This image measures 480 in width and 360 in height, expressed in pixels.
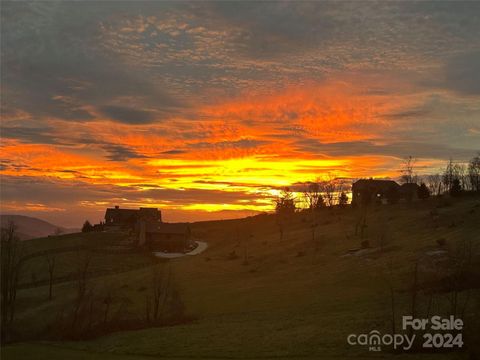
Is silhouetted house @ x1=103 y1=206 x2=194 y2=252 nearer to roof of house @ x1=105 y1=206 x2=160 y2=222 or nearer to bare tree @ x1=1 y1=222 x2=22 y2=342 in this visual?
roof of house @ x1=105 y1=206 x2=160 y2=222

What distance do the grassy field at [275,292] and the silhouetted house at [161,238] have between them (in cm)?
1151

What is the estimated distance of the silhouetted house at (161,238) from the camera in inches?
5285

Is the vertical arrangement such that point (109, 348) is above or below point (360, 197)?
below

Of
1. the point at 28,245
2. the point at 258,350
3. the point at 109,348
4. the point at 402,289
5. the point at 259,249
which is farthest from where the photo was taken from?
the point at 28,245

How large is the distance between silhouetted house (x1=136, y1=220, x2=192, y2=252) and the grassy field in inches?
453

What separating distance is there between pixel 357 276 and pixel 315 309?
16.9m

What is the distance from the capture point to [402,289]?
2116 inches

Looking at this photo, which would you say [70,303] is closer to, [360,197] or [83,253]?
[83,253]

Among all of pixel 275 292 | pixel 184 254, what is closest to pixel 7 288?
pixel 275 292

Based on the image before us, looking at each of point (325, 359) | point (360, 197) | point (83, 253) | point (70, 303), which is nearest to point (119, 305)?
point (70, 303)

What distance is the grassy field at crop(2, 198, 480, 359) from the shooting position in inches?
1540

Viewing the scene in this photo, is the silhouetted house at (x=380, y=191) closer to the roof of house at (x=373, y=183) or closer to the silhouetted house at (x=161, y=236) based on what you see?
the roof of house at (x=373, y=183)

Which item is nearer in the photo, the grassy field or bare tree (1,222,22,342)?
the grassy field

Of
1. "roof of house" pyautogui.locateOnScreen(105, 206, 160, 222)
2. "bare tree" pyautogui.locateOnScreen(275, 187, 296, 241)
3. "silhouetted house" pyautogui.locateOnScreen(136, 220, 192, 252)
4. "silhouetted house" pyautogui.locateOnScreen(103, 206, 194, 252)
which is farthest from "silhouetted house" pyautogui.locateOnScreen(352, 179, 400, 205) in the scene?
"roof of house" pyautogui.locateOnScreen(105, 206, 160, 222)
